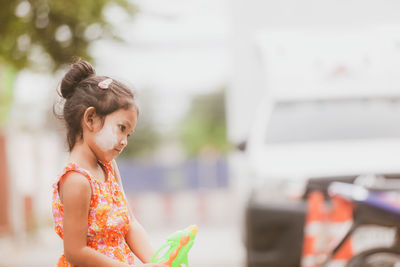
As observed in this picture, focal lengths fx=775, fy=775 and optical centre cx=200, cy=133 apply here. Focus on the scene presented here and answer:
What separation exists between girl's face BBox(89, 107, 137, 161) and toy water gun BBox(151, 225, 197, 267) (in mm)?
314

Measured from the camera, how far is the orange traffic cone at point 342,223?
5.18 meters

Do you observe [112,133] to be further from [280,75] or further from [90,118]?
[280,75]

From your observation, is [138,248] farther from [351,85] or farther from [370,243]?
[351,85]

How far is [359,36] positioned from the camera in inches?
295

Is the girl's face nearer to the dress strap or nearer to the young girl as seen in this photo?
the young girl

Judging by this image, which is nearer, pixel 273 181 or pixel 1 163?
pixel 273 181

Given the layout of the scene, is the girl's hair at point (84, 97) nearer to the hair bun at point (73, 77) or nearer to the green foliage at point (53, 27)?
the hair bun at point (73, 77)

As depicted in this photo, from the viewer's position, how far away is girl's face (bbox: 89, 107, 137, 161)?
2299 mm

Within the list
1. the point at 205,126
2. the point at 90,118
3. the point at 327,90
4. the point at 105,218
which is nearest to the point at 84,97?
the point at 90,118

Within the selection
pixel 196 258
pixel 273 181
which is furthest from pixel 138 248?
pixel 196 258

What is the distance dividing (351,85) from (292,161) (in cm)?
136

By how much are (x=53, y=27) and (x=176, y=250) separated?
604cm

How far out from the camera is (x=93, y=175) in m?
2.29

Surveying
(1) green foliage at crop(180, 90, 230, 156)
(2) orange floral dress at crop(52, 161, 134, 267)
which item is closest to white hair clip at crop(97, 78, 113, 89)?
(2) orange floral dress at crop(52, 161, 134, 267)
